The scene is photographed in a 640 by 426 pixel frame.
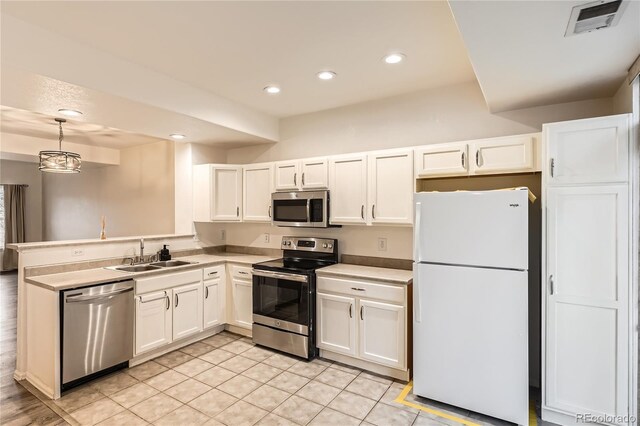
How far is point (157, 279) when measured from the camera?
11.0 feet

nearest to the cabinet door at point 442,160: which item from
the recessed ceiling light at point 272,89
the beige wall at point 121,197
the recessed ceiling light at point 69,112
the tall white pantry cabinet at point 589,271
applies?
the tall white pantry cabinet at point 589,271

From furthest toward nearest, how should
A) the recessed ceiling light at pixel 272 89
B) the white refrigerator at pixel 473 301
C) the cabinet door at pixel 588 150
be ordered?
1. the recessed ceiling light at pixel 272 89
2. the white refrigerator at pixel 473 301
3. the cabinet door at pixel 588 150

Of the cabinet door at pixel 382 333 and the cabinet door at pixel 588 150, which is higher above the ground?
the cabinet door at pixel 588 150

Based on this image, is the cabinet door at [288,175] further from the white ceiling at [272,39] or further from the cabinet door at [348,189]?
the white ceiling at [272,39]

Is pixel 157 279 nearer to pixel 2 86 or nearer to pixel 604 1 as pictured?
pixel 2 86

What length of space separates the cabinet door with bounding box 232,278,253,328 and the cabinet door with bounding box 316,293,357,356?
95 centimetres

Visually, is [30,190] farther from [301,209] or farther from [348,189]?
[348,189]

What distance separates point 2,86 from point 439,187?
3.64m

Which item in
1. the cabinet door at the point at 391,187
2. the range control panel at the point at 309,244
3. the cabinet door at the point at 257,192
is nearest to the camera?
the cabinet door at the point at 391,187

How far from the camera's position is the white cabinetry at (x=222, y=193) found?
4.29m

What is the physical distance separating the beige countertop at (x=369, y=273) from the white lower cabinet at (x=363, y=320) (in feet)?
0.17

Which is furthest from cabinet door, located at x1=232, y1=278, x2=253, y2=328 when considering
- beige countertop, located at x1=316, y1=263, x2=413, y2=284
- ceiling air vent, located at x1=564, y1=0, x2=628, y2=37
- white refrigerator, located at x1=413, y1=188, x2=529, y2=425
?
ceiling air vent, located at x1=564, y1=0, x2=628, y2=37

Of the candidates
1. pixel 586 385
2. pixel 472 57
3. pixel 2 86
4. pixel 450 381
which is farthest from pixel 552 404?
pixel 2 86

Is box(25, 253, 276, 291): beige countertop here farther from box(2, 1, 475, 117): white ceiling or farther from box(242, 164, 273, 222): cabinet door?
box(2, 1, 475, 117): white ceiling
